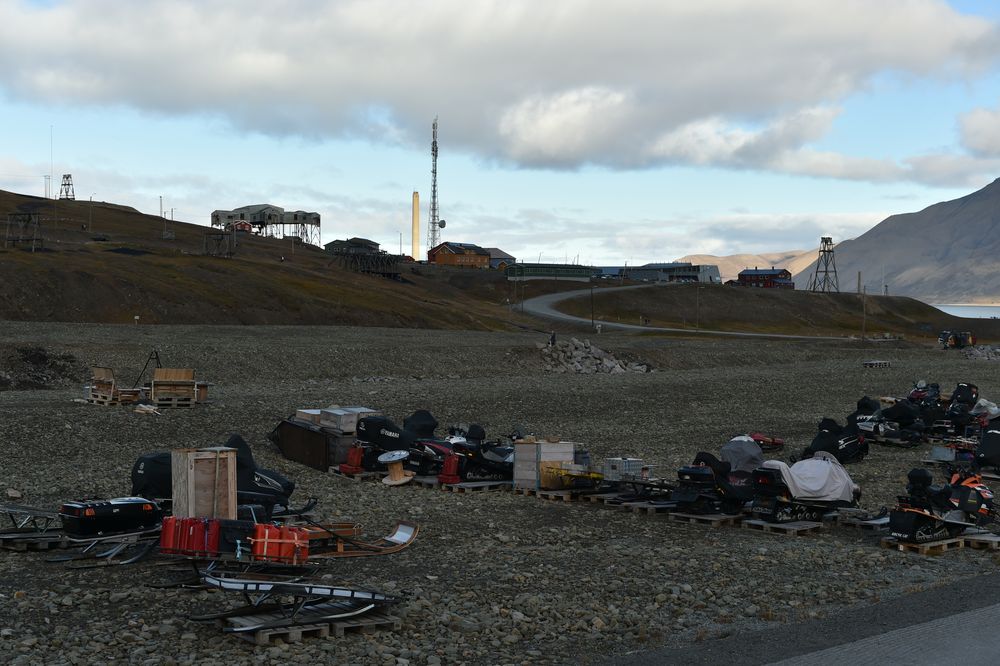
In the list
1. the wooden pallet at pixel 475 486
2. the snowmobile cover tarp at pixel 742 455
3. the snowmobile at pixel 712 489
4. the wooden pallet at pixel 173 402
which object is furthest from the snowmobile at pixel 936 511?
the wooden pallet at pixel 173 402

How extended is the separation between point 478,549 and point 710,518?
4518mm

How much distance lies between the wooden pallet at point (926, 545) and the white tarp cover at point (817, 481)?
1.70 metres

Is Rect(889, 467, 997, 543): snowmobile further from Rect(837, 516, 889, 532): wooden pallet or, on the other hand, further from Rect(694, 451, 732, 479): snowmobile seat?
Rect(694, 451, 732, 479): snowmobile seat

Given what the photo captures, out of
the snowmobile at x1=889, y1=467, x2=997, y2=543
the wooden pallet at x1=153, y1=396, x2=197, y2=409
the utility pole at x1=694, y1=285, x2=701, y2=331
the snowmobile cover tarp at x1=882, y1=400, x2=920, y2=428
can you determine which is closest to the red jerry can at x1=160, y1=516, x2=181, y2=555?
the snowmobile at x1=889, y1=467, x2=997, y2=543

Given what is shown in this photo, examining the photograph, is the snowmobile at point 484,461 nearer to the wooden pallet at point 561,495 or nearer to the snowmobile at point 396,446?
the snowmobile at point 396,446

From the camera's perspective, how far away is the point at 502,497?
66.6ft

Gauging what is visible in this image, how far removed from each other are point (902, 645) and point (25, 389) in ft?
108

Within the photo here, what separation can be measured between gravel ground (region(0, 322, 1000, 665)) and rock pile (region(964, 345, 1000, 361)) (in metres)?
35.6

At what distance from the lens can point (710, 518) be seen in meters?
17.7

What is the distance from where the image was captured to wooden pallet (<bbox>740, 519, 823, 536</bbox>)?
56.3 ft

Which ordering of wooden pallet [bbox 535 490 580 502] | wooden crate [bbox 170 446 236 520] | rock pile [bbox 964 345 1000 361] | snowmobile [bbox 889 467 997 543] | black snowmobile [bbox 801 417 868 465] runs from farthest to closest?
rock pile [bbox 964 345 1000 361]
black snowmobile [bbox 801 417 868 465]
wooden pallet [bbox 535 490 580 502]
snowmobile [bbox 889 467 997 543]
wooden crate [bbox 170 446 236 520]

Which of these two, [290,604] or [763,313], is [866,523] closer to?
[290,604]

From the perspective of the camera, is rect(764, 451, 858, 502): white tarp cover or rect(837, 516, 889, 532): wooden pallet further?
rect(764, 451, 858, 502): white tarp cover

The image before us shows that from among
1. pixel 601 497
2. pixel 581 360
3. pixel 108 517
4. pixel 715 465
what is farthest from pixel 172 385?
pixel 581 360
